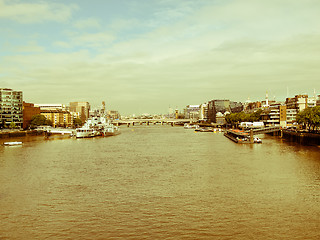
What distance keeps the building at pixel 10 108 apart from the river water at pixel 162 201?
7991cm

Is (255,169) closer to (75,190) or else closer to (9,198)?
(75,190)

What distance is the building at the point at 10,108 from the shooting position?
10662 cm

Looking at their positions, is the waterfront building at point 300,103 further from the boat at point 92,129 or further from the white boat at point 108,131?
the boat at point 92,129

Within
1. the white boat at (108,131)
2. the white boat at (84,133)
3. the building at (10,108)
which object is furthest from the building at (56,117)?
the white boat at (84,133)

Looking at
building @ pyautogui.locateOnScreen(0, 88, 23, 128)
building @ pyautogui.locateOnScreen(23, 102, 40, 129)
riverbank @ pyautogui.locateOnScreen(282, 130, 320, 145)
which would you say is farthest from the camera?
building @ pyautogui.locateOnScreen(23, 102, 40, 129)

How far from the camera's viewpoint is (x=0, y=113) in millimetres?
105812

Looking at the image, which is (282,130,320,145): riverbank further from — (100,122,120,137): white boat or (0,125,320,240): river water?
(100,122,120,137): white boat

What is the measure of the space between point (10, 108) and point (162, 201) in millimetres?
99648

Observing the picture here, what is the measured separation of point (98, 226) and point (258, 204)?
Answer: 9.34 metres

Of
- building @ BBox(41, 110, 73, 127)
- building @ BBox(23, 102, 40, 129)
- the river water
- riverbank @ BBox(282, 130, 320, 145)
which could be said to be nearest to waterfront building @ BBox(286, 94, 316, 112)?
riverbank @ BBox(282, 130, 320, 145)

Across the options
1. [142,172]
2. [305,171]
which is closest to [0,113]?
[142,172]

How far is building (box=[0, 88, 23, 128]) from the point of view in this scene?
107 metres

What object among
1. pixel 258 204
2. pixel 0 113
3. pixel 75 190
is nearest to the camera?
pixel 258 204

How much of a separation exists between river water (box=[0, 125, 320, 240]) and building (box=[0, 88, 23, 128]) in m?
79.9
